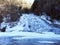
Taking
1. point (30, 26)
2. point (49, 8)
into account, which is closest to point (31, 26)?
point (30, 26)

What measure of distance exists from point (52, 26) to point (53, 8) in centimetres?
248

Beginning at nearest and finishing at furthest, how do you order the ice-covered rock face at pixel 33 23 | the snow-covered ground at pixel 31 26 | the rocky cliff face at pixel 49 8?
the snow-covered ground at pixel 31 26 < the ice-covered rock face at pixel 33 23 < the rocky cliff face at pixel 49 8

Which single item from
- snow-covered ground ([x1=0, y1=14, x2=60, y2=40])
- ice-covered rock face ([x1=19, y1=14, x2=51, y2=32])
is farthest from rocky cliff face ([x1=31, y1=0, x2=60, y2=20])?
ice-covered rock face ([x1=19, y1=14, x2=51, y2=32])

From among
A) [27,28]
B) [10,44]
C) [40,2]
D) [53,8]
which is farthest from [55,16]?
[10,44]

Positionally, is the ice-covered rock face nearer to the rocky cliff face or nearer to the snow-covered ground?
the snow-covered ground

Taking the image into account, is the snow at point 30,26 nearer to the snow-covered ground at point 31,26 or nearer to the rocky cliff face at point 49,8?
the snow-covered ground at point 31,26

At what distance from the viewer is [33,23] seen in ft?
54.4

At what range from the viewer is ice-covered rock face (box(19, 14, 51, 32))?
15.7 metres

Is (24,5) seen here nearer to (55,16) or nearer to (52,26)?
(55,16)

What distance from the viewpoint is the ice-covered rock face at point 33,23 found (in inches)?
617

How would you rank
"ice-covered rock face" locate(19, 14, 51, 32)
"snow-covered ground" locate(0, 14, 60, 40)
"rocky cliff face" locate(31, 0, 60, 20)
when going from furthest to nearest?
"rocky cliff face" locate(31, 0, 60, 20)
"ice-covered rock face" locate(19, 14, 51, 32)
"snow-covered ground" locate(0, 14, 60, 40)

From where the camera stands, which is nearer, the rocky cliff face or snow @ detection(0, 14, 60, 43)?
snow @ detection(0, 14, 60, 43)

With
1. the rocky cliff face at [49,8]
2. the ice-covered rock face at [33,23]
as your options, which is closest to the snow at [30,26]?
the ice-covered rock face at [33,23]

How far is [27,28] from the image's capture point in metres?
15.8
